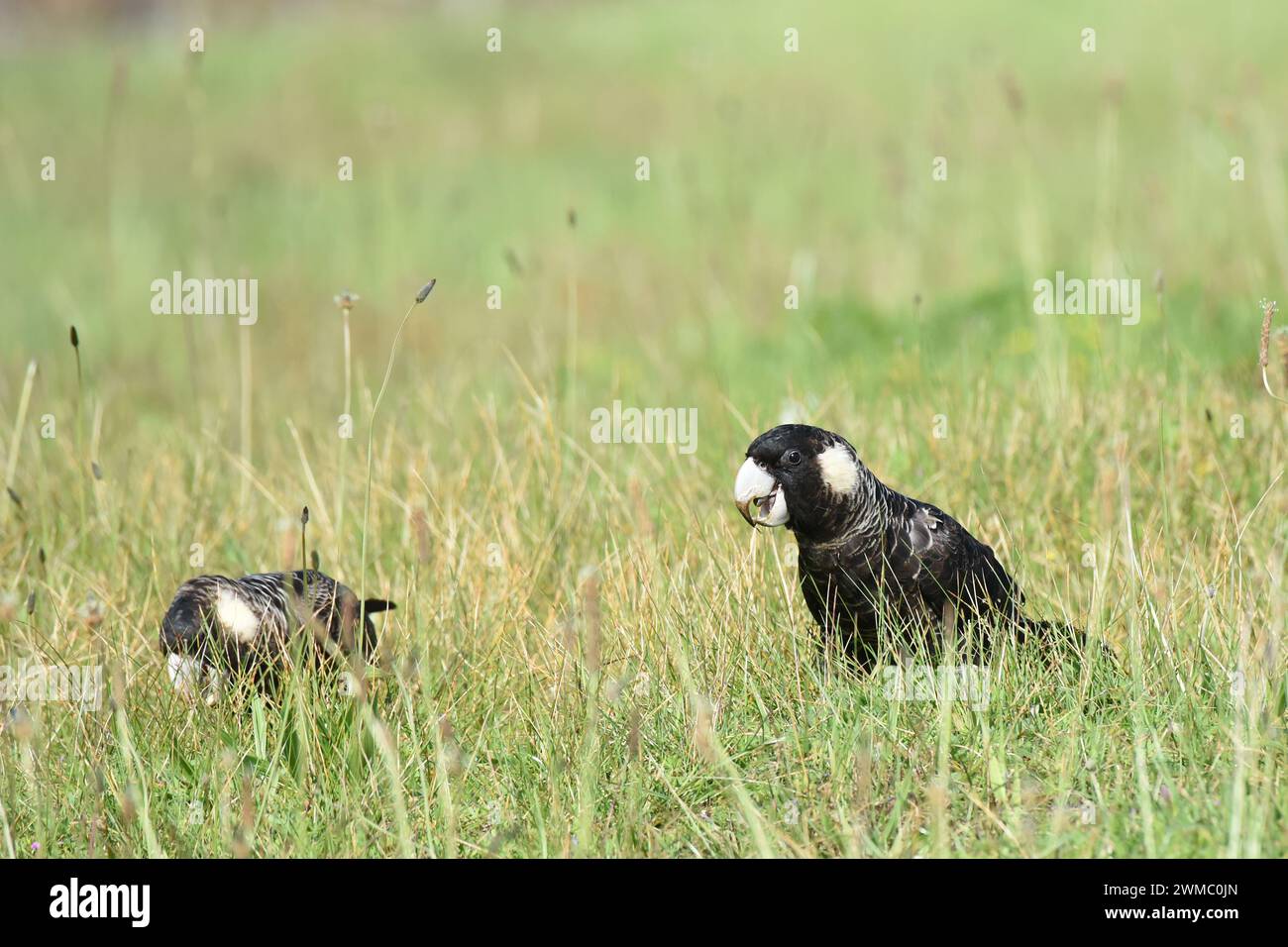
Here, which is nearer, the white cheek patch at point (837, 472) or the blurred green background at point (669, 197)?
the white cheek patch at point (837, 472)

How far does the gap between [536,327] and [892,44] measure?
13.6 metres

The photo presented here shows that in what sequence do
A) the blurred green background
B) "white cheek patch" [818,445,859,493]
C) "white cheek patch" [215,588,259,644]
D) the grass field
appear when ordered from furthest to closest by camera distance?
the blurred green background
"white cheek patch" [215,588,259,644]
"white cheek patch" [818,445,859,493]
the grass field

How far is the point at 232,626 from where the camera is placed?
11.1ft

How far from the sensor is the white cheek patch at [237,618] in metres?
3.39

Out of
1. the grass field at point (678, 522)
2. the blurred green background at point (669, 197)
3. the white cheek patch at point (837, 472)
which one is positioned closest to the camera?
the grass field at point (678, 522)

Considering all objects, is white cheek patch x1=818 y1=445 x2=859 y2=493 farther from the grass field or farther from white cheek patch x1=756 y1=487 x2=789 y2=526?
the grass field

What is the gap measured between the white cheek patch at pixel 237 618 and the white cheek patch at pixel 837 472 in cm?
146

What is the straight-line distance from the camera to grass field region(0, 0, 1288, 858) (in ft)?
8.63

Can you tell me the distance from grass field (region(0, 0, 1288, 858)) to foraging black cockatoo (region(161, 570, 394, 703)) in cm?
10

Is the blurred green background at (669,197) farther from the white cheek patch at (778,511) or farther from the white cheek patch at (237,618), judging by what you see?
the white cheek patch at (237,618)

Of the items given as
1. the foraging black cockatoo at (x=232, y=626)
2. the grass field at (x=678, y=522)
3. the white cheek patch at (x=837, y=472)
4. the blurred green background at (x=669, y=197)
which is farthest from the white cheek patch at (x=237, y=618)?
the white cheek patch at (x=837, y=472)

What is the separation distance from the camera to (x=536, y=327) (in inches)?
186

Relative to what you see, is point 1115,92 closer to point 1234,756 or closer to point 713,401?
point 713,401

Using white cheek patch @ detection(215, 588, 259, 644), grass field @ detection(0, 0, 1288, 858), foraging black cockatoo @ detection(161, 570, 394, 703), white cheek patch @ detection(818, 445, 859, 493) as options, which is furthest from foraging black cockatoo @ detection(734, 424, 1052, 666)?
white cheek patch @ detection(215, 588, 259, 644)
